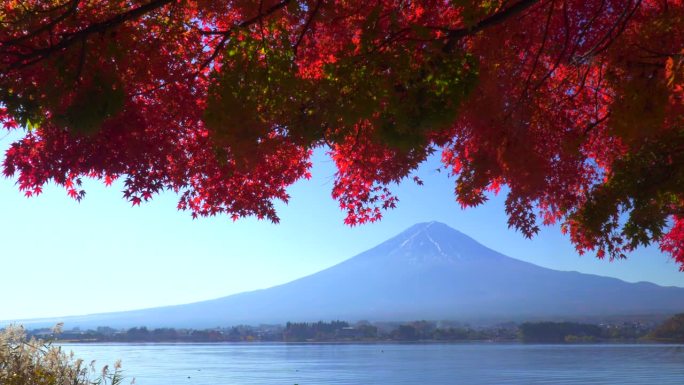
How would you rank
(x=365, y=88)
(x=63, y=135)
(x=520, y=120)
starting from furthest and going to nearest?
(x=63, y=135) < (x=520, y=120) < (x=365, y=88)

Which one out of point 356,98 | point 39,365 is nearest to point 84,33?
point 356,98

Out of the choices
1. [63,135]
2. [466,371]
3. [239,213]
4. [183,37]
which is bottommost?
[466,371]

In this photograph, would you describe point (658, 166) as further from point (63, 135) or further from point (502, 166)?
point (63, 135)

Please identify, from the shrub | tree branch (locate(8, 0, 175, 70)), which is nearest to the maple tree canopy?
tree branch (locate(8, 0, 175, 70))

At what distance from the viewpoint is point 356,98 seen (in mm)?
5578

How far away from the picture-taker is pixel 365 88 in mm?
5562

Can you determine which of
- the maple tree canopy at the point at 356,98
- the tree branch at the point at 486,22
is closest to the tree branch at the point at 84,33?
the maple tree canopy at the point at 356,98

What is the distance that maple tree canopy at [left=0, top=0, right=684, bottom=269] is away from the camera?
568 cm

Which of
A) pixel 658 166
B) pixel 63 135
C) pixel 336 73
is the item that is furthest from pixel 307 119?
pixel 658 166

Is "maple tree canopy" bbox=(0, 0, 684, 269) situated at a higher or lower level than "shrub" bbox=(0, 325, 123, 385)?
higher

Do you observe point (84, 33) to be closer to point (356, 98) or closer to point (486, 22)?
point (356, 98)

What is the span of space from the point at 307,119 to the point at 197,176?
4.38 metres

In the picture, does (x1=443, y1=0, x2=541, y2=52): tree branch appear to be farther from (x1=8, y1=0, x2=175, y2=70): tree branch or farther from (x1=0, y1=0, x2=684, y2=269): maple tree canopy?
(x1=8, y1=0, x2=175, y2=70): tree branch

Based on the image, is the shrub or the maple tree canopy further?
the shrub
